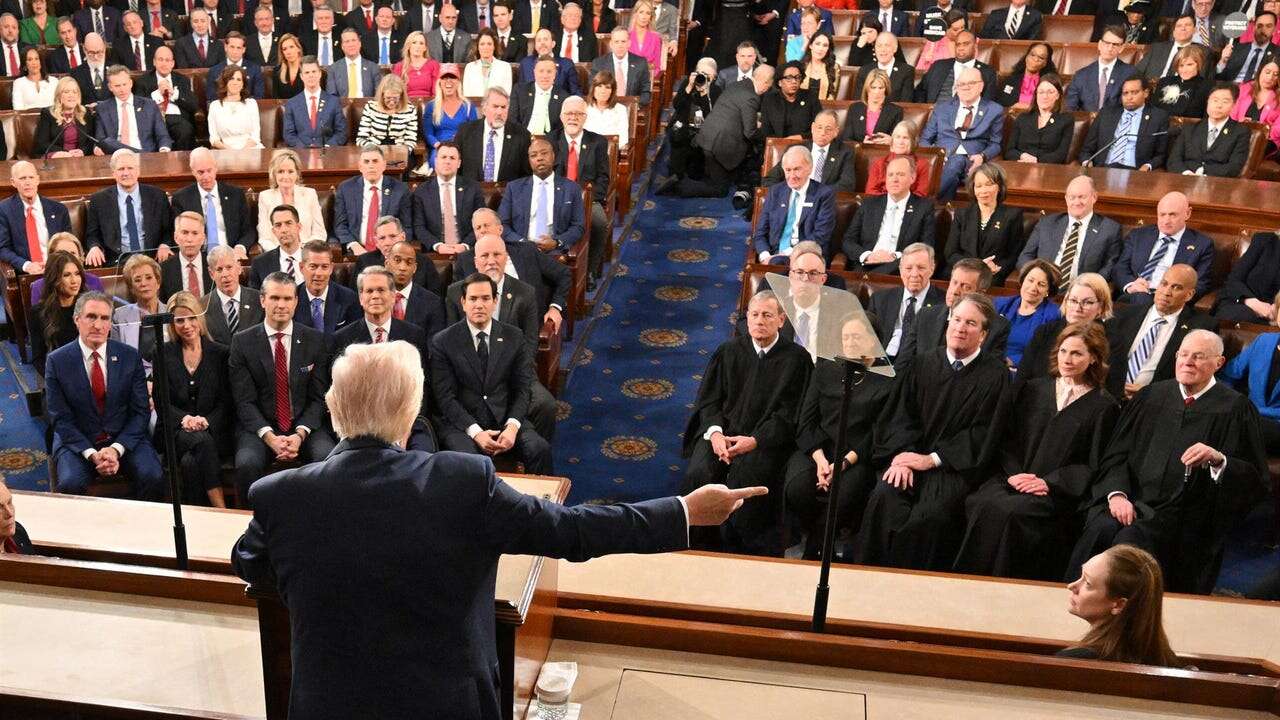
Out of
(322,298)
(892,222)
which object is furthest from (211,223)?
(892,222)

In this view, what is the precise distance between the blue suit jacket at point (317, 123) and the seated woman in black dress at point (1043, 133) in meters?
4.13

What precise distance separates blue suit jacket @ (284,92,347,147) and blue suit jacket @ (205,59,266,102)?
0.96 meters

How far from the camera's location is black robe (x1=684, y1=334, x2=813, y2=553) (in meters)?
4.54

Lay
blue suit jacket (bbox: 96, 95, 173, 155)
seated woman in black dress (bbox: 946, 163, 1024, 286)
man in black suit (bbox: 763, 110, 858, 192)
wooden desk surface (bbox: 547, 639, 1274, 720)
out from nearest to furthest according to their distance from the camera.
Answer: wooden desk surface (bbox: 547, 639, 1274, 720), seated woman in black dress (bbox: 946, 163, 1024, 286), man in black suit (bbox: 763, 110, 858, 192), blue suit jacket (bbox: 96, 95, 173, 155)

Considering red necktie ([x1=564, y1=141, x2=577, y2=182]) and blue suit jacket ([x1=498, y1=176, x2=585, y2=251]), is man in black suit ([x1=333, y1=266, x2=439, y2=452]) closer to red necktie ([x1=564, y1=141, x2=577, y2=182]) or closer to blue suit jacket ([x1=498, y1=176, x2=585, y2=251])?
blue suit jacket ([x1=498, y1=176, x2=585, y2=251])

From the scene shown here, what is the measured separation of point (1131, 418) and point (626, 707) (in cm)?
255

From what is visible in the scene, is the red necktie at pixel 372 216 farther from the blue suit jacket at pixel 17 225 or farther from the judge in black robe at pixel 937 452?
the judge in black robe at pixel 937 452

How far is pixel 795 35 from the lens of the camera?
9180mm

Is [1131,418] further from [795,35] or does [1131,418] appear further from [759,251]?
[795,35]

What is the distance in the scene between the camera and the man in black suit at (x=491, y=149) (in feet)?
22.6

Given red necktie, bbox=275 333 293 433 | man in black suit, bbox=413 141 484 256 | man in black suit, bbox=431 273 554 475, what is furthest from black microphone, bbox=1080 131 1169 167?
red necktie, bbox=275 333 293 433

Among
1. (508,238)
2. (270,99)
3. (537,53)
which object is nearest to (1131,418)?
(508,238)

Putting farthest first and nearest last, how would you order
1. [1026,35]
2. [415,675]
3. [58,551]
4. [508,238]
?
[1026,35]
[508,238]
[58,551]
[415,675]

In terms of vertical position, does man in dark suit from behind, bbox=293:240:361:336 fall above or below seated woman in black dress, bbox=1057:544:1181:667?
below
